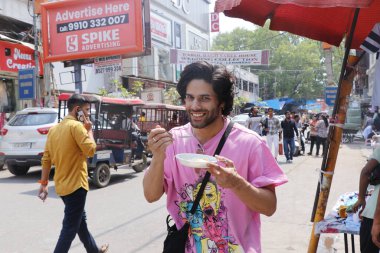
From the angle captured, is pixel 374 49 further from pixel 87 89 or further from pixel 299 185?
pixel 87 89

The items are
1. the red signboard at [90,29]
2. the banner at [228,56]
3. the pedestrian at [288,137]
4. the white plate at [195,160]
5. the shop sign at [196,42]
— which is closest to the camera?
the white plate at [195,160]

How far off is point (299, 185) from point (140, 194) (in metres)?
3.34

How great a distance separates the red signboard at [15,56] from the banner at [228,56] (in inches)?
241

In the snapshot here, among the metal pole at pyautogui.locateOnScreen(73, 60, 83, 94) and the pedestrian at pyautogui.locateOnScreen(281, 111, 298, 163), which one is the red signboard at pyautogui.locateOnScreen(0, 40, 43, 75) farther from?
Result: the pedestrian at pyautogui.locateOnScreen(281, 111, 298, 163)

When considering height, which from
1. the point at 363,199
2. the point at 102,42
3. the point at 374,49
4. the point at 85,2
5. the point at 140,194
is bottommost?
the point at 140,194

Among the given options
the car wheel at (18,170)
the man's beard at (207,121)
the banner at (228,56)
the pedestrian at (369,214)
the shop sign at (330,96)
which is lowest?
the car wheel at (18,170)

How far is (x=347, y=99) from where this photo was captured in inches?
113

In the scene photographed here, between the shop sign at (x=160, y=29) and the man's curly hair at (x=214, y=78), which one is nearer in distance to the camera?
the man's curly hair at (x=214, y=78)

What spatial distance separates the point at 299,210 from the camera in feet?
20.6

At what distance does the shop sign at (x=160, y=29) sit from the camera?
101 feet

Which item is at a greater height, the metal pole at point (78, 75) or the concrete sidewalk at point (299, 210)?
the metal pole at point (78, 75)

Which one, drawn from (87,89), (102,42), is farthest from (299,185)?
(87,89)

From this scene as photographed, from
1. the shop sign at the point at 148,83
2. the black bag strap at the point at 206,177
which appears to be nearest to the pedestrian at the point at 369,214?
the black bag strap at the point at 206,177

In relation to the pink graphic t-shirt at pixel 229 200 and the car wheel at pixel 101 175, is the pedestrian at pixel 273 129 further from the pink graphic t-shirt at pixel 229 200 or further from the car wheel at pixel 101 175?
the pink graphic t-shirt at pixel 229 200
